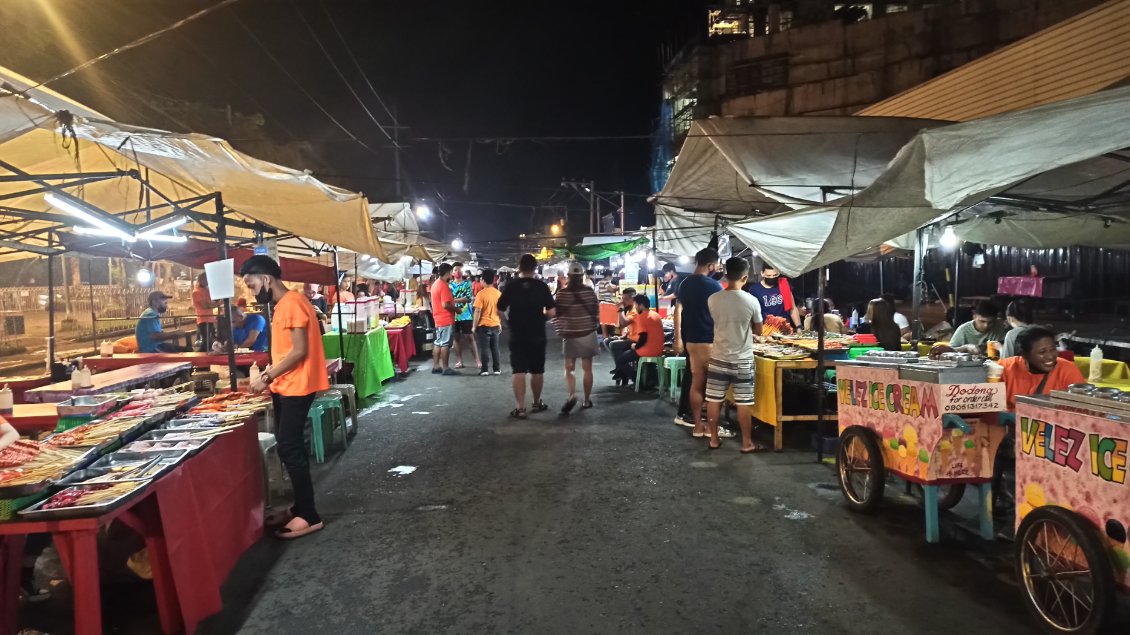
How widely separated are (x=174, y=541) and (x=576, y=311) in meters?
5.85

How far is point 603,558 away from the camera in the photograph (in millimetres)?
4195

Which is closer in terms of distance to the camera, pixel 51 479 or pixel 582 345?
pixel 51 479

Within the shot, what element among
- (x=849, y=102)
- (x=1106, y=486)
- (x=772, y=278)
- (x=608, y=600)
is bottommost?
(x=608, y=600)

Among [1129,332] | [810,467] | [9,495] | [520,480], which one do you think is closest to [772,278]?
[810,467]

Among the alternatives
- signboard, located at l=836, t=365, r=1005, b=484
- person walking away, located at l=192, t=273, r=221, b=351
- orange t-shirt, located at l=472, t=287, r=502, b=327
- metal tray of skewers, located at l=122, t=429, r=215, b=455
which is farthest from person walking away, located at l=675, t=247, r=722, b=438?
person walking away, located at l=192, t=273, r=221, b=351

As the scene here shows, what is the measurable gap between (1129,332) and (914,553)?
38.1 ft

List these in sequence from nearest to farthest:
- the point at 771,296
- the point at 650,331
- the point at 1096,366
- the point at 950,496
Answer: the point at 950,496 → the point at 1096,366 → the point at 771,296 → the point at 650,331

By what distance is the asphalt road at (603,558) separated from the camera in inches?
136

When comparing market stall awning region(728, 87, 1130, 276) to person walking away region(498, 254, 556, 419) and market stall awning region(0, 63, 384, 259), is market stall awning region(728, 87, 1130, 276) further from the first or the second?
market stall awning region(0, 63, 384, 259)

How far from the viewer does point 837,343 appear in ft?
23.9

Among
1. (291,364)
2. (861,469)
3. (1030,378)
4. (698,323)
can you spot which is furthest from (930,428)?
(291,364)

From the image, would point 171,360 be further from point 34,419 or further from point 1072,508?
point 1072,508

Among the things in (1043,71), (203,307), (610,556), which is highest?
(1043,71)

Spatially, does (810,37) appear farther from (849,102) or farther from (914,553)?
(914,553)
